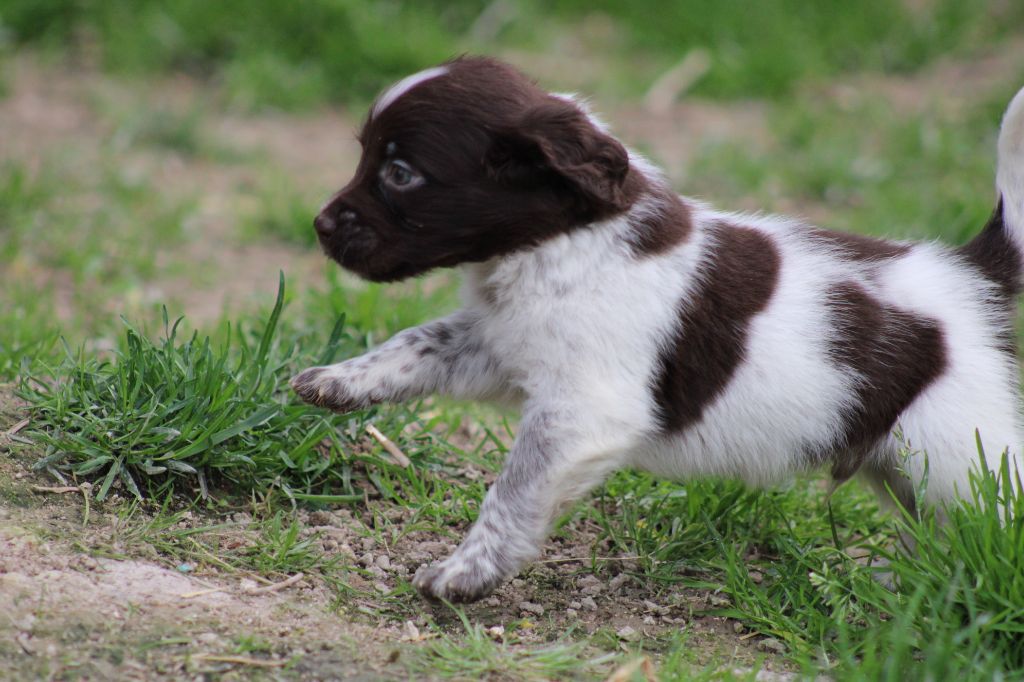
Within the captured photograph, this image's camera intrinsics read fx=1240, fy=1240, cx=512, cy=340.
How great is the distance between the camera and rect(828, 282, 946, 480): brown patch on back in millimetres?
3719

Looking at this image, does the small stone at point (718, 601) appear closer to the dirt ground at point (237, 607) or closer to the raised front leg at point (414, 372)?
the dirt ground at point (237, 607)

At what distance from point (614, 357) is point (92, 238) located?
389 cm

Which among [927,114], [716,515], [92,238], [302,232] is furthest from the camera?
[927,114]

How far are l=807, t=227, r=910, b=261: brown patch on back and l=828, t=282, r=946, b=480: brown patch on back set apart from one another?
0.59 feet

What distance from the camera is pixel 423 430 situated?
4.54 metres

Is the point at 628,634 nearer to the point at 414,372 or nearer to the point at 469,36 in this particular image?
the point at 414,372

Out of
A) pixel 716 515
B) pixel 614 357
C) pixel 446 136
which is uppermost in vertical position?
pixel 446 136

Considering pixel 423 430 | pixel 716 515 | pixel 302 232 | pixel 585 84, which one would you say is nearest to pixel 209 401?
pixel 423 430

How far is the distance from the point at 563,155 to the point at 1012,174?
149cm

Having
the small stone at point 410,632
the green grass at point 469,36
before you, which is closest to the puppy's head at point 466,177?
the small stone at point 410,632

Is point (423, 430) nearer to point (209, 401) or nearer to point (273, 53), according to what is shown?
point (209, 401)

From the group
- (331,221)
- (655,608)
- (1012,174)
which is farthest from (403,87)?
(1012,174)

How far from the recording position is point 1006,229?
397cm

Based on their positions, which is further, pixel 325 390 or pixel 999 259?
pixel 999 259
